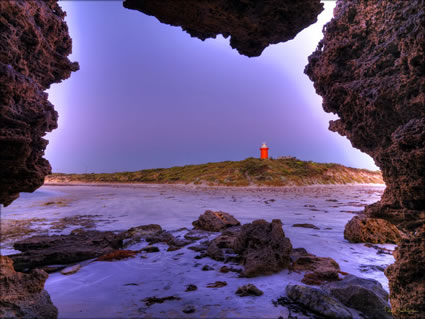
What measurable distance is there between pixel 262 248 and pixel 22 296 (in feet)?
10.8

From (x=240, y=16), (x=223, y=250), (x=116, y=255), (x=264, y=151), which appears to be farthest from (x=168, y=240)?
(x=264, y=151)

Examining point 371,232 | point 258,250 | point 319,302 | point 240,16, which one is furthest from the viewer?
point 371,232

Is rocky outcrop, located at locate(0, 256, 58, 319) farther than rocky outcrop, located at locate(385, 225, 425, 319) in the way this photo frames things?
No

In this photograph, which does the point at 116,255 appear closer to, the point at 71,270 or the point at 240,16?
the point at 71,270

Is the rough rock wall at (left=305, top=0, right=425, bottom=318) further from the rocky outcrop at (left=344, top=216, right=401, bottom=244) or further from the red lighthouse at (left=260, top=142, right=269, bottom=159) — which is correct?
the red lighthouse at (left=260, top=142, right=269, bottom=159)

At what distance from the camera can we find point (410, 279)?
2.46 meters

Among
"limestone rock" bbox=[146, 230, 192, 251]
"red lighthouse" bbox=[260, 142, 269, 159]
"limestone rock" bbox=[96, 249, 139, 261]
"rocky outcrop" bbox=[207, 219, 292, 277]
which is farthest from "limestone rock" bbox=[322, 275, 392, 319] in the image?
"red lighthouse" bbox=[260, 142, 269, 159]

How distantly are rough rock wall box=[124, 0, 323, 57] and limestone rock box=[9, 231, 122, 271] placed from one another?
421 cm

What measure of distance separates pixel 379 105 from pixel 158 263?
164 inches

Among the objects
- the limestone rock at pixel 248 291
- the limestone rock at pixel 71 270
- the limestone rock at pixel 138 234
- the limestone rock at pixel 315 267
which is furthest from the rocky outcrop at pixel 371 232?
the limestone rock at pixel 71 270

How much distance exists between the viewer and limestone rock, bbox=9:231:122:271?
4.12 meters

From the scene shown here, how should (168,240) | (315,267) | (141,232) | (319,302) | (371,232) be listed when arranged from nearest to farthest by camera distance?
1. (319,302)
2. (315,267)
3. (371,232)
4. (168,240)
5. (141,232)

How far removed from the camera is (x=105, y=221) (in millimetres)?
8203

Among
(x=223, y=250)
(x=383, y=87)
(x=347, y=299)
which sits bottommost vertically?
(x=223, y=250)
